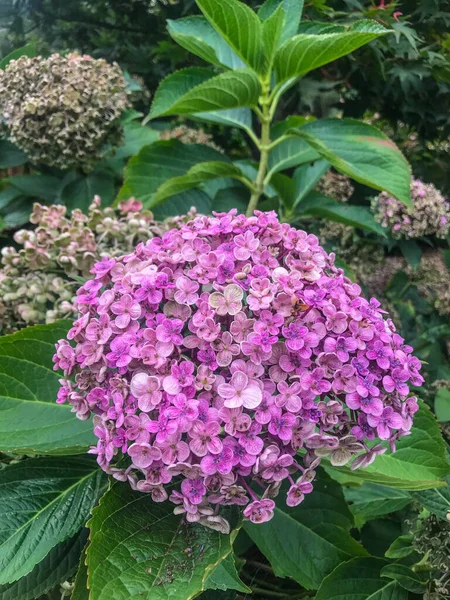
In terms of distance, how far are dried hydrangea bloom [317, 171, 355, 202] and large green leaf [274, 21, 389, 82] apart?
2.02 feet

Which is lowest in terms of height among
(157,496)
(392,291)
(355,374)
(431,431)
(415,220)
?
(392,291)

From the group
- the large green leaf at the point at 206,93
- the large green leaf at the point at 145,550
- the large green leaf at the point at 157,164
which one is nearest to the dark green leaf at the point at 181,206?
the large green leaf at the point at 157,164

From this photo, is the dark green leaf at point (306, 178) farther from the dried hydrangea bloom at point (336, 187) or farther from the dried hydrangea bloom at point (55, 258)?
the dried hydrangea bloom at point (55, 258)

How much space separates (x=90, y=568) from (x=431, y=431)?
542 mm

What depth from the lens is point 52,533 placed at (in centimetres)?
76

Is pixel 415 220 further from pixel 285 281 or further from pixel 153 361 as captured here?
pixel 153 361

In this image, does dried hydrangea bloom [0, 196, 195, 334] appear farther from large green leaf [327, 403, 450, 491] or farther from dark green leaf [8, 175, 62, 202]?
large green leaf [327, 403, 450, 491]

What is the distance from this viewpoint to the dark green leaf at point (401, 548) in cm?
89

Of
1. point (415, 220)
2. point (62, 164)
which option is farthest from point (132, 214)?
point (415, 220)

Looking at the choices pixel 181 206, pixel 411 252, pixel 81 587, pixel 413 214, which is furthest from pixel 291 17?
pixel 81 587

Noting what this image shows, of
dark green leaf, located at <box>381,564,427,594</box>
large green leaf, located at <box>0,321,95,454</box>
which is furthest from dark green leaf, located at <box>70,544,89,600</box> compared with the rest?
dark green leaf, located at <box>381,564,427,594</box>

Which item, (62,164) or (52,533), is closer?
(52,533)

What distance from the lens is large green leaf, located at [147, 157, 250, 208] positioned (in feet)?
3.96

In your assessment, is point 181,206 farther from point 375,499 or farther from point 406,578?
point 406,578
